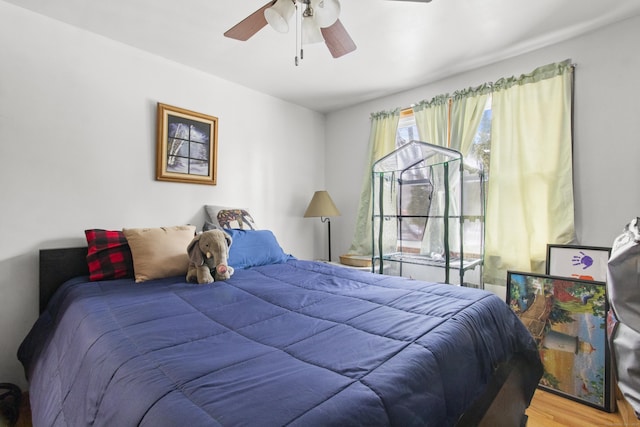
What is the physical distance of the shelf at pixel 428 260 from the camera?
2.40m

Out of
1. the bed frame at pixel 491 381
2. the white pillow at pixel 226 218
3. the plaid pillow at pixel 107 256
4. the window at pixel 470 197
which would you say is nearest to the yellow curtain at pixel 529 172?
the window at pixel 470 197

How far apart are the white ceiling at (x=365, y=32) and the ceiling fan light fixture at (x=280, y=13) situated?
1.90 feet

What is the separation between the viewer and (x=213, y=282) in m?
1.92

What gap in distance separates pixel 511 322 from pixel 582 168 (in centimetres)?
147

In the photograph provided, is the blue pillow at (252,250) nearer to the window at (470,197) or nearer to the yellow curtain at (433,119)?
the window at (470,197)

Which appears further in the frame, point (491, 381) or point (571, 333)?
point (571, 333)

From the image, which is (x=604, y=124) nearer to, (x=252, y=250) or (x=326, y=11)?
(x=326, y=11)

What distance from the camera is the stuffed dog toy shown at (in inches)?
76.1

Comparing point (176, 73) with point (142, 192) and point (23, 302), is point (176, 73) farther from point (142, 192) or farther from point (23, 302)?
point (23, 302)

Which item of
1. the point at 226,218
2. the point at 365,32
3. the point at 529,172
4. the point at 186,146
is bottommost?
the point at 226,218

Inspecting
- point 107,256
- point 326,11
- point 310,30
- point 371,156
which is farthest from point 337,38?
point 107,256

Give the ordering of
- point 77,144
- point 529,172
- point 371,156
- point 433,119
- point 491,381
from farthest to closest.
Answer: point 371,156, point 433,119, point 529,172, point 77,144, point 491,381

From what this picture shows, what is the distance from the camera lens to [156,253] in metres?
2.01

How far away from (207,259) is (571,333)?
242 cm
